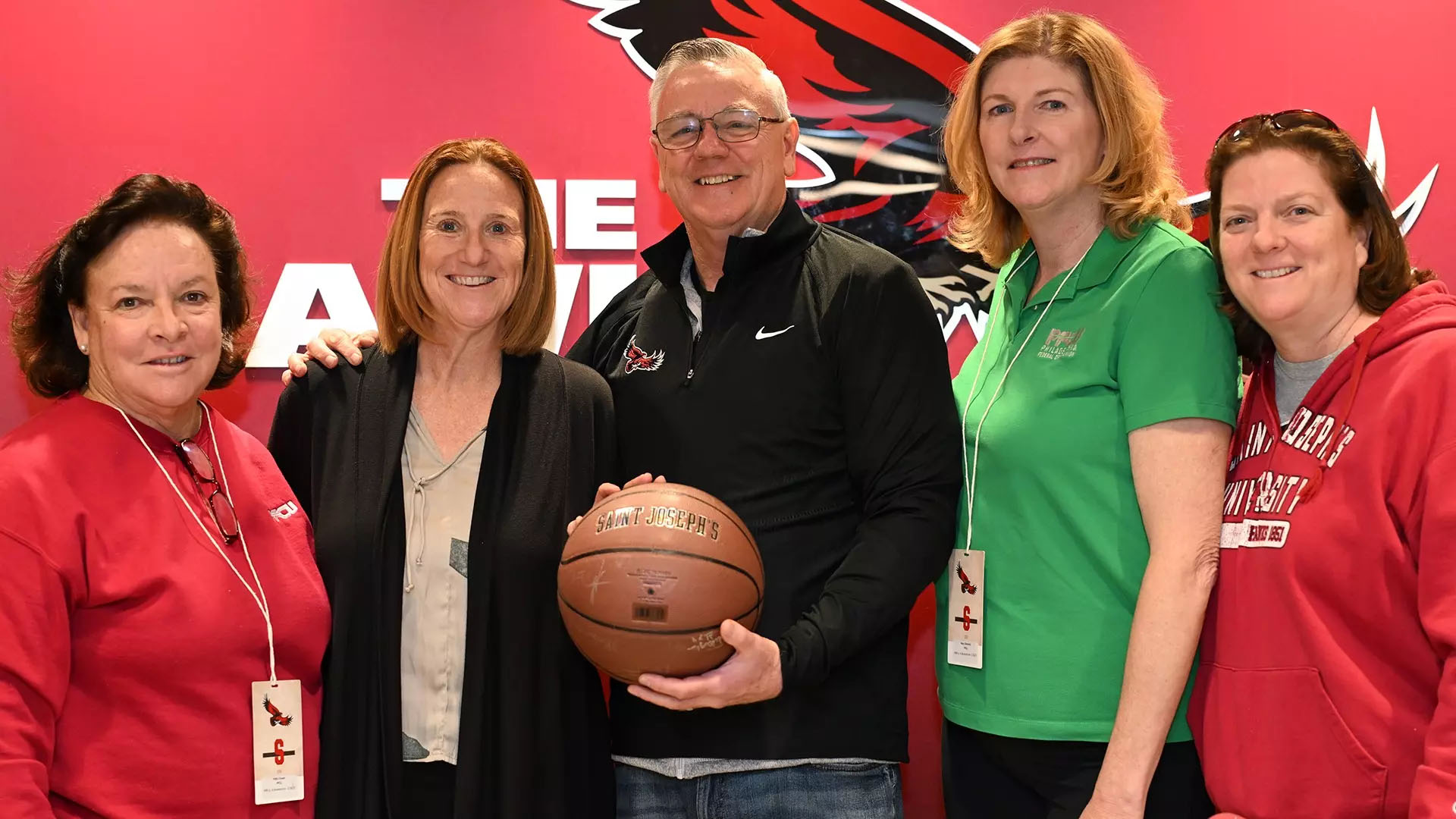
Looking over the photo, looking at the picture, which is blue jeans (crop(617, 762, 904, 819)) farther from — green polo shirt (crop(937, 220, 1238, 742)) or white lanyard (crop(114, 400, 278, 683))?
white lanyard (crop(114, 400, 278, 683))

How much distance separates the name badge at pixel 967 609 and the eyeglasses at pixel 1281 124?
789 millimetres

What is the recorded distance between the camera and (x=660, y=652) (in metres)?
1.69

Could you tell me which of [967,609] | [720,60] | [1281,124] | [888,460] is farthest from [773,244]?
[1281,124]

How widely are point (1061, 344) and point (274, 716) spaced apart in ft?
4.72

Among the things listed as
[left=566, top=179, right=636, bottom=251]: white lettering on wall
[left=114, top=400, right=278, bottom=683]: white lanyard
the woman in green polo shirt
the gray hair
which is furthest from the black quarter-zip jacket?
[left=566, top=179, right=636, bottom=251]: white lettering on wall

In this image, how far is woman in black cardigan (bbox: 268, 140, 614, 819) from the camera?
6.37ft

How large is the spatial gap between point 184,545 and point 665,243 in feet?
3.32

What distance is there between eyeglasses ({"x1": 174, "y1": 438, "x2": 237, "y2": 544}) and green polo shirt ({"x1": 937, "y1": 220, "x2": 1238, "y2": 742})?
1262 mm

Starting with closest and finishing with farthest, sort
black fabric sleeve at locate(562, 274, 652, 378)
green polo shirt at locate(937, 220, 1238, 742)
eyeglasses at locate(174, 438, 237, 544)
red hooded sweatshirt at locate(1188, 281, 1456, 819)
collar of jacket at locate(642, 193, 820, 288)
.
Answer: red hooded sweatshirt at locate(1188, 281, 1456, 819)
green polo shirt at locate(937, 220, 1238, 742)
eyeglasses at locate(174, 438, 237, 544)
collar of jacket at locate(642, 193, 820, 288)
black fabric sleeve at locate(562, 274, 652, 378)

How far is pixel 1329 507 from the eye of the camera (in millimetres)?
1597

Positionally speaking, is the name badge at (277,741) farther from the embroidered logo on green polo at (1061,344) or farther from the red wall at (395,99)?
the embroidered logo on green polo at (1061,344)

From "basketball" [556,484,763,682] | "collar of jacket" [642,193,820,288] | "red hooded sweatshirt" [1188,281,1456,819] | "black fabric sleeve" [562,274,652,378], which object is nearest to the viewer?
"red hooded sweatshirt" [1188,281,1456,819]

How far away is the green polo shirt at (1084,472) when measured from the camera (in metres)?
1.80

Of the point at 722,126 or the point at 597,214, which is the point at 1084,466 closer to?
the point at 722,126
